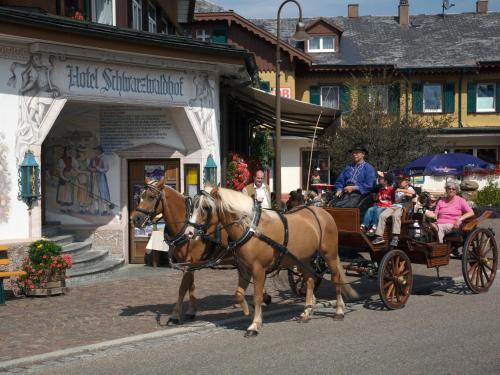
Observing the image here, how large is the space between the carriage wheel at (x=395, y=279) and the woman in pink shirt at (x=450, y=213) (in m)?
1.26

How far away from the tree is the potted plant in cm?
1636

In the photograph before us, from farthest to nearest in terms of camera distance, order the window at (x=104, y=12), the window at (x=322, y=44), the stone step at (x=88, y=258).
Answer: the window at (x=322, y=44)
the window at (x=104, y=12)
the stone step at (x=88, y=258)

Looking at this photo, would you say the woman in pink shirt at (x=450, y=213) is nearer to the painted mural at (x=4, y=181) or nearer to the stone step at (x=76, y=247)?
the stone step at (x=76, y=247)

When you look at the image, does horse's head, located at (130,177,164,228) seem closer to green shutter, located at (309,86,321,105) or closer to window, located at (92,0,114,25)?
window, located at (92,0,114,25)

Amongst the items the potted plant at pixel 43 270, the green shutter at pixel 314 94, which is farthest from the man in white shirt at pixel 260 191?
the green shutter at pixel 314 94

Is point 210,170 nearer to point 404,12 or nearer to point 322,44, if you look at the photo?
point 322,44

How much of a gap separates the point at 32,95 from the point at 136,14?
17.9 feet

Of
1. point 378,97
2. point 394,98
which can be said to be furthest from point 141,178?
point 394,98

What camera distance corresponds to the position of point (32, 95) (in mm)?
12070

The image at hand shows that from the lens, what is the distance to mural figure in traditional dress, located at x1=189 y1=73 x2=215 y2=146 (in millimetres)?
14320

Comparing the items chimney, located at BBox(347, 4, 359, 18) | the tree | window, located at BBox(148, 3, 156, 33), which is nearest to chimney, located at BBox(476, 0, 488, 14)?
chimney, located at BBox(347, 4, 359, 18)

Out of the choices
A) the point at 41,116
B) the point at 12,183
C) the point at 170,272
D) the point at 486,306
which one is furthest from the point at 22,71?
the point at 486,306

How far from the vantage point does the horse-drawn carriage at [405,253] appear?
9.53m

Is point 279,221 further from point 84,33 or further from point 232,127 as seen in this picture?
point 232,127
